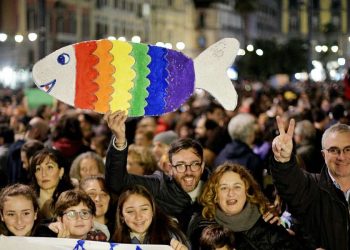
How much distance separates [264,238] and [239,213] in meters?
0.23

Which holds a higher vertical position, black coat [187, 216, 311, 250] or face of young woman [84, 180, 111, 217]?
face of young woman [84, 180, 111, 217]

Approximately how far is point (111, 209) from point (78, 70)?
113 centimetres

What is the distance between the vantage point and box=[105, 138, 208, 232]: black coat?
623 cm

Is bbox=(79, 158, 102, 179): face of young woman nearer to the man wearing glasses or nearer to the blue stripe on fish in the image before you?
the blue stripe on fish

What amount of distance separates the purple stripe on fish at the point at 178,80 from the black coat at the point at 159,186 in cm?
52

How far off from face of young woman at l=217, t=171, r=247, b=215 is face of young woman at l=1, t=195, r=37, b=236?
1253mm

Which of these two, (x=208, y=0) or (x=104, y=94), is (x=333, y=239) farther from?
(x=208, y=0)

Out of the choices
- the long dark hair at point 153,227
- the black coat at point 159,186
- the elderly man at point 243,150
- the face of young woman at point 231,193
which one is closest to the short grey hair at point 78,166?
the black coat at point 159,186

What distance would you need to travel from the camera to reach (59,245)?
5562 millimetres

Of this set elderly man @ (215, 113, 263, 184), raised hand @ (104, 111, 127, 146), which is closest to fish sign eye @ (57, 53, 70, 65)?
raised hand @ (104, 111, 127, 146)

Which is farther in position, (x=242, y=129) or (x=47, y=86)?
(x=242, y=129)

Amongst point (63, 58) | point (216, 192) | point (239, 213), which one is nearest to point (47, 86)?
point (63, 58)

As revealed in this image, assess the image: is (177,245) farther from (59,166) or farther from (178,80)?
(59,166)

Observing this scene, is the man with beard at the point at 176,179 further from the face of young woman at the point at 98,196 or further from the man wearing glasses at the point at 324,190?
the man wearing glasses at the point at 324,190
